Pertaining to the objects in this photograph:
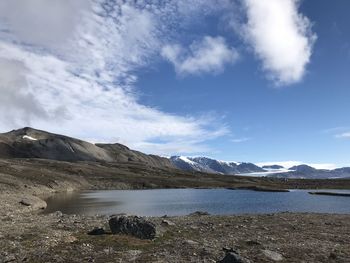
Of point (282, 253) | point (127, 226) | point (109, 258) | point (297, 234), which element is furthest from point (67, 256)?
point (297, 234)

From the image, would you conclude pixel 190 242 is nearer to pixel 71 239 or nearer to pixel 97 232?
pixel 97 232

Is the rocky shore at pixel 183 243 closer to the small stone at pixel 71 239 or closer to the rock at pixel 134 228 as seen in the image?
the small stone at pixel 71 239

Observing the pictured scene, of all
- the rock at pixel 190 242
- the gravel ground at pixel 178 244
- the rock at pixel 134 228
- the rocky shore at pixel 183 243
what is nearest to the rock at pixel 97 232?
the rocky shore at pixel 183 243

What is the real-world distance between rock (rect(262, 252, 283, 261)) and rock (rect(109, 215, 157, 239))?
9496 millimetres

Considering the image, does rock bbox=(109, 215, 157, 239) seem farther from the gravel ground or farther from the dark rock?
the dark rock

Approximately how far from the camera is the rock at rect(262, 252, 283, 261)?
97.4 feet

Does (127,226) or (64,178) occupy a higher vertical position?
(64,178)

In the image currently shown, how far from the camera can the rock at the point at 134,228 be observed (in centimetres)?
3591

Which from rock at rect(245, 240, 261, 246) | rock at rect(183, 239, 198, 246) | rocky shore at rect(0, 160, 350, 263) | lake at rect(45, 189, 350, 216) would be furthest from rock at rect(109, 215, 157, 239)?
lake at rect(45, 189, 350, 216)

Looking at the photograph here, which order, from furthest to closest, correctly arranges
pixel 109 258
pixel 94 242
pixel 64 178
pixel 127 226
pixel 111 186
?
pixel 111 186
pixel 64 178
pixel 127 226
pixel 94 242
pixel 109 258

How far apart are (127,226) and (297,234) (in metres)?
16.0

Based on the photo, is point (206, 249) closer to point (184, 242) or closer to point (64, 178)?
point (184, 242)

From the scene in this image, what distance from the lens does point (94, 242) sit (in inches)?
1314

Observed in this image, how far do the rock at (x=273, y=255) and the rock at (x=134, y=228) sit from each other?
31.2ft
